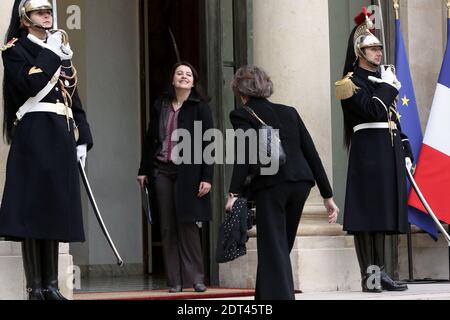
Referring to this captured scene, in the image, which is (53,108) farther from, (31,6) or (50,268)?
(50,268)

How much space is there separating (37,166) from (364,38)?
3281 mm

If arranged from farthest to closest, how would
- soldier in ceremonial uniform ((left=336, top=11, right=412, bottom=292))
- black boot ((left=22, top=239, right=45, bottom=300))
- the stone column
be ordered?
the stone column
soldier in ceremonial uniform ((left=336, top=11, right=412, bottom=292))
black boot ((left=22, top=239, right=45, bottom=300))

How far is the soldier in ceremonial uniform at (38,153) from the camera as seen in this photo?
8.30m

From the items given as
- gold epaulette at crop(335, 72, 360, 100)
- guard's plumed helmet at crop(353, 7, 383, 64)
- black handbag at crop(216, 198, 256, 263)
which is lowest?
black handbag at crop(216, 198, 256, 263)

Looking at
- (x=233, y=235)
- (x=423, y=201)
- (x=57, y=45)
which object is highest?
(x=57, y=45)

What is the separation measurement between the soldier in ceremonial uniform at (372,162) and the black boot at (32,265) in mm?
2935

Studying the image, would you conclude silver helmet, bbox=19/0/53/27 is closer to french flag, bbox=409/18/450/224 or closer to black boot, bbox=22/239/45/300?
black boot, bbox=22/239/45/300

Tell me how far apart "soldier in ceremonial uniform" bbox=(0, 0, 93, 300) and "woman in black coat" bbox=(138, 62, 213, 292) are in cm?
193

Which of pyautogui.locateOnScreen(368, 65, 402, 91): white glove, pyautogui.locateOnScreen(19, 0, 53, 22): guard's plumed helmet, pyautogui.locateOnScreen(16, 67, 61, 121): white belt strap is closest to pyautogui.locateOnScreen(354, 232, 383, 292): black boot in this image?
pyautogui.locateOnScreen(368, 65, 402, 91): white glove

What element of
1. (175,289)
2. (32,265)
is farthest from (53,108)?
(175,289)

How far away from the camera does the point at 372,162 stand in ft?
34.1

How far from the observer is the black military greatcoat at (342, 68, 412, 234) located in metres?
10.3

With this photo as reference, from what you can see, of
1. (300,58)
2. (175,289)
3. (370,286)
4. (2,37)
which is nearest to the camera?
(2,37)

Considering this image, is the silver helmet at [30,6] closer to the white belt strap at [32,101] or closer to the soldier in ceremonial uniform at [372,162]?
the white belt strap at [32,101]
